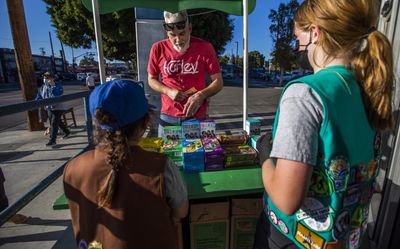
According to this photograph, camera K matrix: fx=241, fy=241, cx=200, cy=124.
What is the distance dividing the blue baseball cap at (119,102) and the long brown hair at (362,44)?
0.77 meters

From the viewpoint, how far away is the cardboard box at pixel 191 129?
1.89 metres

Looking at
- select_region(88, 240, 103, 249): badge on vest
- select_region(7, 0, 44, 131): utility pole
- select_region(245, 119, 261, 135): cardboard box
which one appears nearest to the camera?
select_region(88, 240, 103, 249): badge on vest

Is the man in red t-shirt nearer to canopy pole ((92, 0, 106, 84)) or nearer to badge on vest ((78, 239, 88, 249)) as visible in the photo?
canopy pole ((92, 0, 106, 84))

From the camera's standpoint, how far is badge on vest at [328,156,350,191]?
0.81 m

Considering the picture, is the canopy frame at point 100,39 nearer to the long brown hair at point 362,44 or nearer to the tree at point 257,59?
the long brown hair at point 362,44

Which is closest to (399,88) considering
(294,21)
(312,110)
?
(294,21)

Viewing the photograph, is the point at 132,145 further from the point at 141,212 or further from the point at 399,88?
the point at 399,88

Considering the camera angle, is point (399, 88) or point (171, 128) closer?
point (399, 88)

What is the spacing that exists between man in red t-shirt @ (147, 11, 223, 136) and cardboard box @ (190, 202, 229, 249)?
82cm

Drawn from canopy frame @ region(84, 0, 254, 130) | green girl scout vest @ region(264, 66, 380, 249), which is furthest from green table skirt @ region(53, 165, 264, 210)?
canopy frame @ region(84, 0, 254, 130)

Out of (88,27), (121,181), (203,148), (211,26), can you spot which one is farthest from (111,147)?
(88,27)

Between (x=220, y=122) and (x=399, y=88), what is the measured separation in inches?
263

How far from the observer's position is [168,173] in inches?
42.8

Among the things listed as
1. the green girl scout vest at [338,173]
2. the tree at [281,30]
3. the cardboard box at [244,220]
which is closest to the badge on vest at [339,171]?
the green girl scout vest at [338,173]
